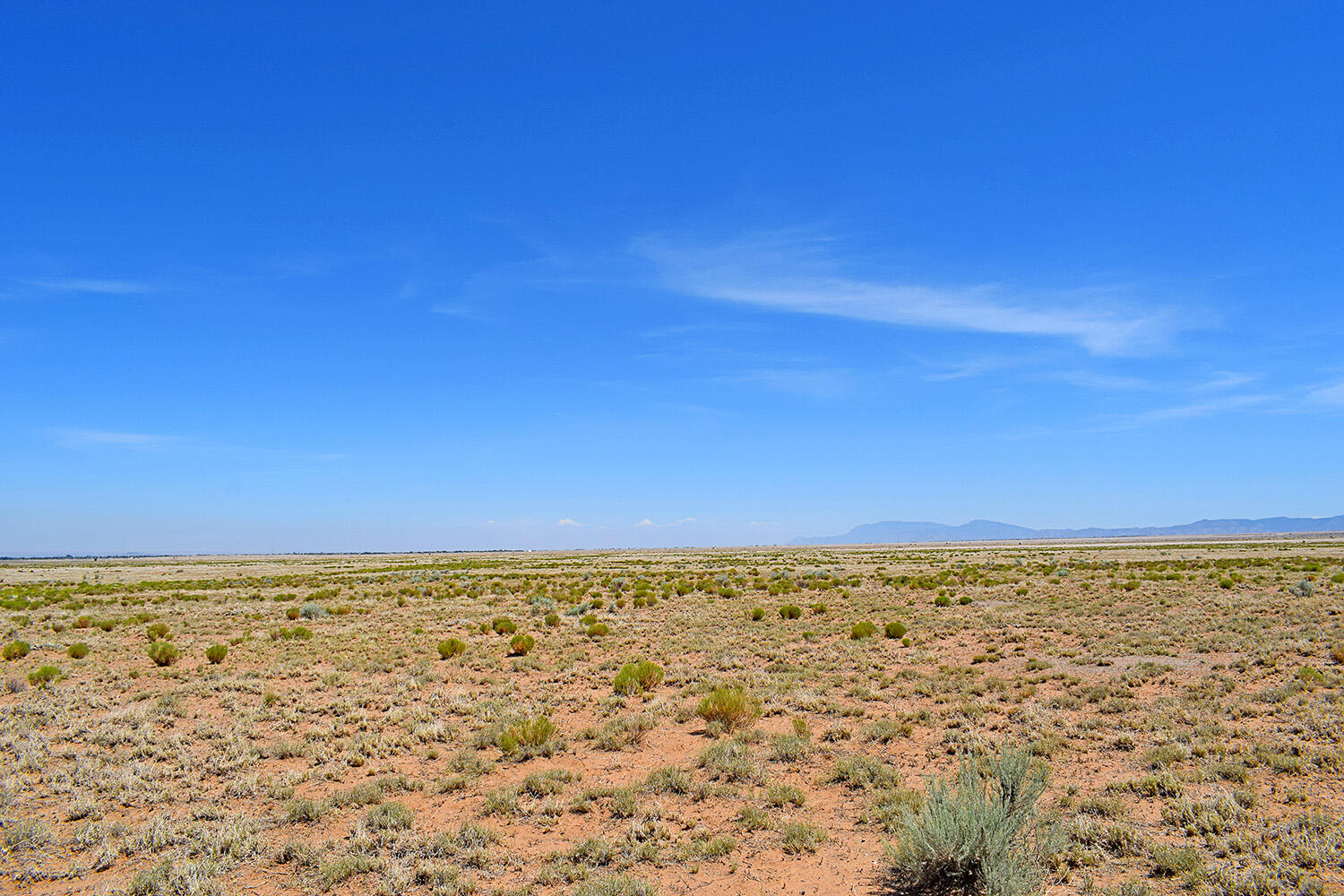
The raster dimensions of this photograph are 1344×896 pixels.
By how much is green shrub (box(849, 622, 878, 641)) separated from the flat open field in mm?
124

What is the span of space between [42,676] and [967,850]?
19441mm

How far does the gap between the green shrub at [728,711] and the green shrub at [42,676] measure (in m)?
15.2

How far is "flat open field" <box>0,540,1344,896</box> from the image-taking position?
6473mm

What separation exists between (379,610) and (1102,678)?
28.4m

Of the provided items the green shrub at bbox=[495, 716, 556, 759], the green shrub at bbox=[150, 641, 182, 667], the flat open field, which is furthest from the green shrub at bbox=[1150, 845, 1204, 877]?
the green shrub at bbox=[150, 641, 182, 667]

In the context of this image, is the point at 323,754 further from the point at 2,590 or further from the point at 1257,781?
the point at 2,590

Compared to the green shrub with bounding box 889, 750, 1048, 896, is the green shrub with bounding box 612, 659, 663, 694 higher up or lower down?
lower down

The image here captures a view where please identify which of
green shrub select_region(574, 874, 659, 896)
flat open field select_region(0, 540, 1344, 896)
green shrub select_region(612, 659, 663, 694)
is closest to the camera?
green shrub select_region(574, 874, 659, 896)

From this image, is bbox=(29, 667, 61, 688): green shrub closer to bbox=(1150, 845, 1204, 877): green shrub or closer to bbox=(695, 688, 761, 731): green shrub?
bbox=(695, 688, 761, 731): green shrub

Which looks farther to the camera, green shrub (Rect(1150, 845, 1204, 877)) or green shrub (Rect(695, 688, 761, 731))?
green shrub (Rect(695, 688, 761, 731))

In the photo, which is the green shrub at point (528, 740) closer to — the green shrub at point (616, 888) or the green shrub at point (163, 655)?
the green shrub at point (616, 888)

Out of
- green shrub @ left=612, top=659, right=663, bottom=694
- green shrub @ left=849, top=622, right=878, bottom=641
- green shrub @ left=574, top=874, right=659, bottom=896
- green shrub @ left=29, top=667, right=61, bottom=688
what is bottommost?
green shrub @ left=849, top=622, right=878, bottom=641

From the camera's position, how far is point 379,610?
3059 cm

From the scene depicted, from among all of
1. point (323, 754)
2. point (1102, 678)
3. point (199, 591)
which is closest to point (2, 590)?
point (199, 591)
